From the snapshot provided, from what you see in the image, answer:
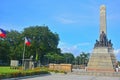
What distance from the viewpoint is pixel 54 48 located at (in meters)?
76.6

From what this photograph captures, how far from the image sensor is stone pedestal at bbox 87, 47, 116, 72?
145ft

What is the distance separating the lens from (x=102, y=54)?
149ft

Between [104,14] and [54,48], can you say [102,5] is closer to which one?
[104,14]

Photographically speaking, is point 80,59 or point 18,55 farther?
point 80,59

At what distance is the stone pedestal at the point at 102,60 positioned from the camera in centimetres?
4434

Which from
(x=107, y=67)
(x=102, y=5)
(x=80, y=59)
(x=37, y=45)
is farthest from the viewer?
(x=80, y=59)

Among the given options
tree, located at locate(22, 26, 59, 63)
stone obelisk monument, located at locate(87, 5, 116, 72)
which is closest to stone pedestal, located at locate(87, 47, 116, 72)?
stone obelisk monument, located at locate(87, 5, 116, 72)

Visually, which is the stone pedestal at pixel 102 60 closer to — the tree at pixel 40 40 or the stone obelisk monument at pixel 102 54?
the stone obelisk monument at pixel 102 54

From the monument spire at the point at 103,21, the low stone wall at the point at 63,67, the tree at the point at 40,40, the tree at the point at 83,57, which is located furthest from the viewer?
the tree at the point at 83,57

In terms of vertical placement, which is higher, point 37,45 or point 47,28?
point 47,28

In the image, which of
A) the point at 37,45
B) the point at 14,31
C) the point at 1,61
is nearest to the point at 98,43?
the point at 37,45

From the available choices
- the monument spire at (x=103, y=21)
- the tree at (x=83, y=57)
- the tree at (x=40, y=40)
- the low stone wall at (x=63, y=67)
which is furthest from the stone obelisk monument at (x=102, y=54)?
the tree at (x=83, y=57)

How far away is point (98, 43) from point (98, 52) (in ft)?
5.52

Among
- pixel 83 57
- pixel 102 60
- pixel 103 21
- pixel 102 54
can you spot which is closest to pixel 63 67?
pixel 102 60
